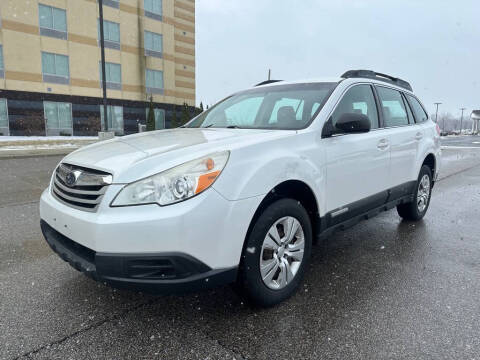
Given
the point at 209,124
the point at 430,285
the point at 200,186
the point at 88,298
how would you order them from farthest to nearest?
the point at 209,124 < the point at 430,285 < the point at 88,298 < the point at 200,186

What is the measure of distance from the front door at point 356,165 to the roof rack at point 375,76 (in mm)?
162

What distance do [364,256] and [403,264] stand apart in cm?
38

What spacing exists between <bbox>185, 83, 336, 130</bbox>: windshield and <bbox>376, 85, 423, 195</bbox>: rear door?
3.36 feet

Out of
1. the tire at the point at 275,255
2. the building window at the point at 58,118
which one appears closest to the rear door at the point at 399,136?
the tire at the point at 275,255

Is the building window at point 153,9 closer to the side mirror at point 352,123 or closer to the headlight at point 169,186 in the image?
the side mirror at point 352,123

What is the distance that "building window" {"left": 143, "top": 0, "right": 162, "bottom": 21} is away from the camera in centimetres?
2857

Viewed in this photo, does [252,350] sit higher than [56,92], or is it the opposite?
[56,92]

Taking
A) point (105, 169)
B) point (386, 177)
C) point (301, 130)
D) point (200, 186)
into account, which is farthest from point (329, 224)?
point (105, 169)

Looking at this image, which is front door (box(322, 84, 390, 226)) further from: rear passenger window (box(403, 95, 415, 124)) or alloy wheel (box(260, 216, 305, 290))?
rear passenger window (box(403, 95, 415, 124))

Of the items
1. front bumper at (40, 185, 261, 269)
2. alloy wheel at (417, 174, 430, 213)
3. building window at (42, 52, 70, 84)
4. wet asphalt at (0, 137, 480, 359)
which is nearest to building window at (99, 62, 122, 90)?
building window at (42, 52, 70, 84)

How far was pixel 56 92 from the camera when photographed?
979 inches

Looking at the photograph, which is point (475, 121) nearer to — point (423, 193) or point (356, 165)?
point (423, 193)

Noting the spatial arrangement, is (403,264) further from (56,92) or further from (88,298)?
(56,92)

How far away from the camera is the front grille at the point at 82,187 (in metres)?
2.19
